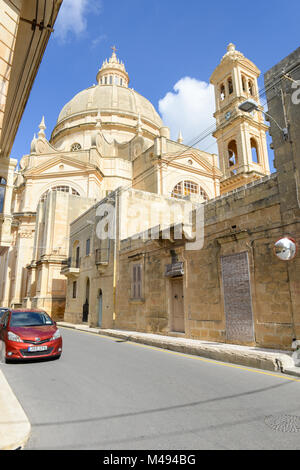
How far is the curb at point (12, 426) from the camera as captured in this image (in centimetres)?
294

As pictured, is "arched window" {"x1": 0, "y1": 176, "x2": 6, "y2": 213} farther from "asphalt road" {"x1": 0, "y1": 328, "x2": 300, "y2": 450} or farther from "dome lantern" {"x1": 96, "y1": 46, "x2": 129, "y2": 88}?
"dome lantern" {"x1": 96, "y1": 46, "x2": 129, "y2": 88}

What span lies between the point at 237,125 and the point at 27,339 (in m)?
34.4

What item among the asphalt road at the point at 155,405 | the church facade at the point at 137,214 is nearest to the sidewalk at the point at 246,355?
the asphalt road at the point at 155,405

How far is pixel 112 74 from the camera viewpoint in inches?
2474

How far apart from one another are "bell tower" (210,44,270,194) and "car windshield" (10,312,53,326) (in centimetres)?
2937

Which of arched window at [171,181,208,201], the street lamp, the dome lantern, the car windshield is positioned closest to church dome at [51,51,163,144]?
the dome lantern

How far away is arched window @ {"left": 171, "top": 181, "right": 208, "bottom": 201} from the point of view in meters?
32.1

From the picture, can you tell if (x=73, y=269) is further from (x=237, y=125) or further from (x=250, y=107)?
(x=237, y=125)

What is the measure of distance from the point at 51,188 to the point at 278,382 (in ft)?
114

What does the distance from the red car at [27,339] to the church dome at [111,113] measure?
1635 inches

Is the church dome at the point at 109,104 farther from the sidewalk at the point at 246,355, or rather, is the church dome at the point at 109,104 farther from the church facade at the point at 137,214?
the sidewalk at the point at 246,355

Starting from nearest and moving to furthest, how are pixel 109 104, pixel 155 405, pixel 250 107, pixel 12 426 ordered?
pixel 12 426, pixel 155 405, pixel 250 107, pixel 109 104

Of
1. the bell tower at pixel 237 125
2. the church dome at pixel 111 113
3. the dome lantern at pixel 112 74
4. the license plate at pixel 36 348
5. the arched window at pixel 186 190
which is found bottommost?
the license plate at pixel 36 348

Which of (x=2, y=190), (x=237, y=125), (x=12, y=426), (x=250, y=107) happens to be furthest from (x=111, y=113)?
(x=12, y=426)
